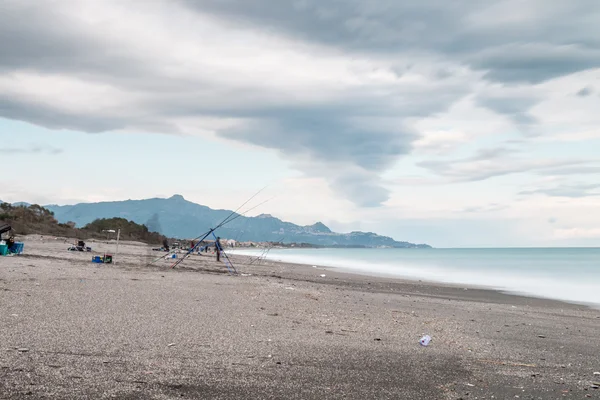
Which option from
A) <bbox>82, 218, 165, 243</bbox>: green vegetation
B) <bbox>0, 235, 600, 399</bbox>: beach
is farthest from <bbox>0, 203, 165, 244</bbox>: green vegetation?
<bbox>0, 235, 600, 399</bbox>: beach

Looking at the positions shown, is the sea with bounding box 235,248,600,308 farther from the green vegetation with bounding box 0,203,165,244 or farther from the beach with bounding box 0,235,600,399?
the green vegetation with bounding box 0,203,165,244

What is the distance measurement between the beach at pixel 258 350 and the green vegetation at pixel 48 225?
41.2 meters

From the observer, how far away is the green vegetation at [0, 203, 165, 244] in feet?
167

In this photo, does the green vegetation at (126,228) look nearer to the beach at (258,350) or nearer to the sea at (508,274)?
the sea at (508,274)

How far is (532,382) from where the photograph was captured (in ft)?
21.3

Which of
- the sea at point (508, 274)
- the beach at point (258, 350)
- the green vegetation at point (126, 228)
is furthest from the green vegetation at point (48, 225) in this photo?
the beach at point (258, 350)

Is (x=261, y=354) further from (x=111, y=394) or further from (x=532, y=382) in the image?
(x=532, y=382)

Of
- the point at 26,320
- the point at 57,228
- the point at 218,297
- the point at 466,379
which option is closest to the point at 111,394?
the point at 26,320

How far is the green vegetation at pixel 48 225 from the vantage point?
5096 cm

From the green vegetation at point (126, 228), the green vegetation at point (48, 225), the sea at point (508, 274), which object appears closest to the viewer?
the sea at point (508, 274)

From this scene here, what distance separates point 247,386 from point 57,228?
191ft

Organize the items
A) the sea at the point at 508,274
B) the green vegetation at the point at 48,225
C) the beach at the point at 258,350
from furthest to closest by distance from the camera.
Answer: the green vegetation at the point at 48,225 → the sea at the point at 508,274 → the beach at the point at 258,350

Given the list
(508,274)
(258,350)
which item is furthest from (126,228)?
(258,350)

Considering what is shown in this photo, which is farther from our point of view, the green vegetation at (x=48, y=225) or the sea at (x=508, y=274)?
the green vegetation at (x=48, y=225)
